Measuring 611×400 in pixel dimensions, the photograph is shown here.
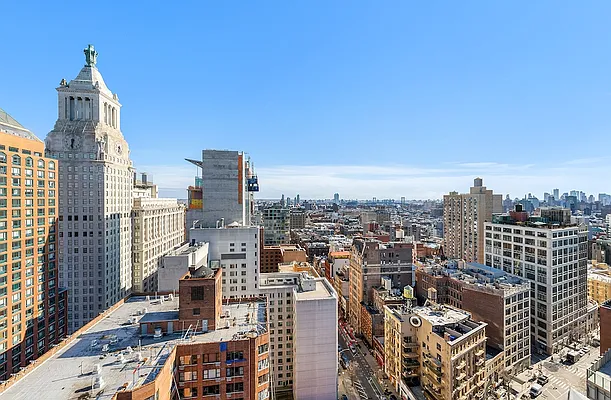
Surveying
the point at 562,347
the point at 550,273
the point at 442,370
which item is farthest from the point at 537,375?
the point at 442,370

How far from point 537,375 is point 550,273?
25.8 meters

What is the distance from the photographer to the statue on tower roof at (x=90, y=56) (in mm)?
88938

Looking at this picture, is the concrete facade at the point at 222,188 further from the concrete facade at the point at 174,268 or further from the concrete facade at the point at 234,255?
the concrete facade at the point at 174,268

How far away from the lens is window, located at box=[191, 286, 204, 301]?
42.3 m

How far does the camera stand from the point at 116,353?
116ft

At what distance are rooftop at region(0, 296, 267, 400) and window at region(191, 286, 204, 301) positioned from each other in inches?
174

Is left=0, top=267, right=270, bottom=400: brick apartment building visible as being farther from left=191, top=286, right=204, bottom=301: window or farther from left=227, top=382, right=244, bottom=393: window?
left=191, top=286, right=204, bottom=301: window

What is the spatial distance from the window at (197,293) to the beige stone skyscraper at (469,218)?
13258 centimetres

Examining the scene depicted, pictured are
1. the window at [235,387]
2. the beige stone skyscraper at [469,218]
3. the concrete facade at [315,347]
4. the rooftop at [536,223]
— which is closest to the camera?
the window at [235,387]

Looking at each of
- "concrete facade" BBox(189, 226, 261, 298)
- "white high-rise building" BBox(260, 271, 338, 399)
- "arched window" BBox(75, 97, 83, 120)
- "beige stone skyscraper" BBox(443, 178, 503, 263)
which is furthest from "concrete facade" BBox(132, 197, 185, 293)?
"beige stone skyscraper" BBox(443, 178, 503, 263)

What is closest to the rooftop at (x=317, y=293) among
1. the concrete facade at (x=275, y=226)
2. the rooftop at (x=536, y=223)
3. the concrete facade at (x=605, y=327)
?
the concrete facade at (x=605, y=327)

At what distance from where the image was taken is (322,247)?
552ft

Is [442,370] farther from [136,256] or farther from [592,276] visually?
[592,276]

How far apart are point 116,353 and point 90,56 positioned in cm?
8821
